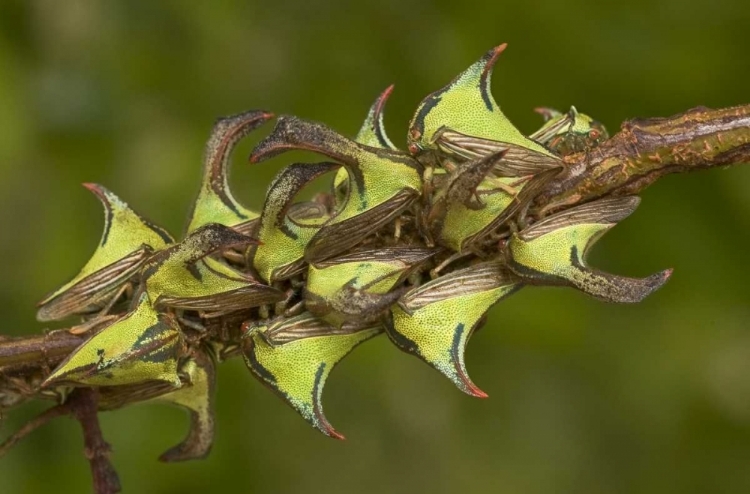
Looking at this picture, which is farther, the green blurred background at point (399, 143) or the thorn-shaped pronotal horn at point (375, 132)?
the green blurred background at point (399, 143)

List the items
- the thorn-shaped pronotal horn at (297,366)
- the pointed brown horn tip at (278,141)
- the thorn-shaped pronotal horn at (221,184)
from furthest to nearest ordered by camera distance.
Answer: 1. the thorn-shaped pronotal horn at (221,184)
2. the thorn-shaped pronotal horn at (297,366)
3. the pointed brown horn tip at (278,141)

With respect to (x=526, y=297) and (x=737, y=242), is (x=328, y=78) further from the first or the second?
(x=737, y=242)

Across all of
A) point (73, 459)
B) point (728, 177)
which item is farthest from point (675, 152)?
point (73, 459)

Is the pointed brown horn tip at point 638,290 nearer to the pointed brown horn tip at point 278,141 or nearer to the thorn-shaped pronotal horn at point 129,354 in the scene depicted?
the pointed brown horn tip at point 278,141

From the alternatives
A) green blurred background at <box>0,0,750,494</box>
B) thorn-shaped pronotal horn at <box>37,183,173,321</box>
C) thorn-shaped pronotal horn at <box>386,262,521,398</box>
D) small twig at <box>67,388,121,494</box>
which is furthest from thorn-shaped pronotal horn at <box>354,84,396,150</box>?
green blurred background at <box>0,0,750,494</box>

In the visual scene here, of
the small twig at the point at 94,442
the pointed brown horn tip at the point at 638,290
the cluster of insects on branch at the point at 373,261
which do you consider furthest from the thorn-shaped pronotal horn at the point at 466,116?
the small twig at the point at 94,442

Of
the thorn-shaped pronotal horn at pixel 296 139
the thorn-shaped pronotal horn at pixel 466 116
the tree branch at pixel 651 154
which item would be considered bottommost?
the tree branch at pixel 651 154

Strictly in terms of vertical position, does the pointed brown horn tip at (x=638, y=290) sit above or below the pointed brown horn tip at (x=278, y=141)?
below

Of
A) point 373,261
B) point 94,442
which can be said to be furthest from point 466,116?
point 94,442

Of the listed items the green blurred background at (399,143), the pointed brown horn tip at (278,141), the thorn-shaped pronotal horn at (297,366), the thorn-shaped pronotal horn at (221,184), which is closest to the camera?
the pointed brown horn tip at (278,141)
